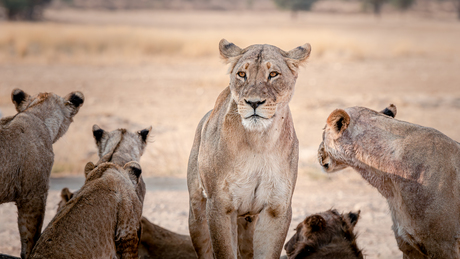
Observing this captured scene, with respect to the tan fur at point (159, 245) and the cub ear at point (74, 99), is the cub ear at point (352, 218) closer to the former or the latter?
the tan fur at point (159, 245)

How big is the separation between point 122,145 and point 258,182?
1856 millimetres

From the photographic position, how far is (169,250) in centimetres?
544

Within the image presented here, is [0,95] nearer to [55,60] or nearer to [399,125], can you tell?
[55,60]

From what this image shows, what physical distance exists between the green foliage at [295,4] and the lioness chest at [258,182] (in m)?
55.6

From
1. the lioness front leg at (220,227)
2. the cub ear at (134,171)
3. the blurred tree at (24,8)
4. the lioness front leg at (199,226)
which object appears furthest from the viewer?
the blurred tree at (24,8)

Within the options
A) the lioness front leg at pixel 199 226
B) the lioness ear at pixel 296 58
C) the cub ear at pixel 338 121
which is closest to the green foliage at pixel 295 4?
the cub ear at pixel 338 121

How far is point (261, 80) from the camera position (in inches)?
155

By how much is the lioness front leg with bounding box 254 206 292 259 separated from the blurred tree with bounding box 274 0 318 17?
55.1m

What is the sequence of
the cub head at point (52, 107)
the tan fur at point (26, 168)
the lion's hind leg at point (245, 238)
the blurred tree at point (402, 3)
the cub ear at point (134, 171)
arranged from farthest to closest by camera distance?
the blurred tree at point (402, 3) < the cub head at point (52, 107) < the lion's hind leg at point (245, 238) < the tan fur at point (26, 168) < the cub ear at point (134, 171)

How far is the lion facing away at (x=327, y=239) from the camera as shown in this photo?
4906 millimetres

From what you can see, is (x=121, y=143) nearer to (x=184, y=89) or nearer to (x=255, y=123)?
(x=255, y=123)

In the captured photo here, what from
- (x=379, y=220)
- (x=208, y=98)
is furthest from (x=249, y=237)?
(x=208, y=98)

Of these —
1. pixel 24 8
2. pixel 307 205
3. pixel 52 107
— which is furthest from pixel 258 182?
pixel 24 8

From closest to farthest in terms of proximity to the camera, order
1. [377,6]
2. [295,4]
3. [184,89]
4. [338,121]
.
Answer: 1. [338,121]
2. [184,89]
3. [295,4]
4. [377,6]
